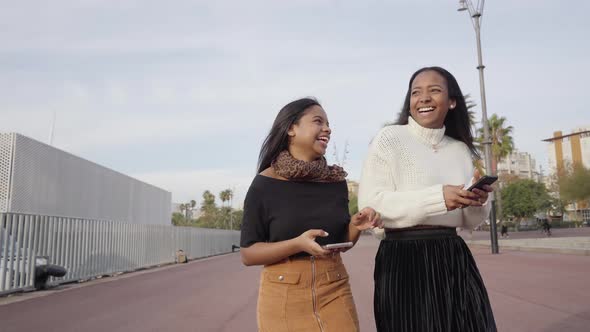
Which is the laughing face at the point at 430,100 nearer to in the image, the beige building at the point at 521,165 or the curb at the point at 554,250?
the curb at the point at 554,250

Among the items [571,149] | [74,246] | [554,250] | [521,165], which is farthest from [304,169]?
[521,165]

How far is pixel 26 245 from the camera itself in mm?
10977

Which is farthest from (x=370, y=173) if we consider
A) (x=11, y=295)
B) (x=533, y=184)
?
(x=533, y=184)

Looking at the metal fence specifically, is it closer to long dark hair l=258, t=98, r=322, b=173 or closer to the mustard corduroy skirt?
long dark hair l=258, t=98, r=322, b=173

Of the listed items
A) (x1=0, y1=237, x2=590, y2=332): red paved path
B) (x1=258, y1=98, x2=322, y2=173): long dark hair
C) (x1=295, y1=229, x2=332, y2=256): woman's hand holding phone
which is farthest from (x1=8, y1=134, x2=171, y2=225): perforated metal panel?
(x1=295, y1=229, x2=332, y2=256): woman's hand holding phone

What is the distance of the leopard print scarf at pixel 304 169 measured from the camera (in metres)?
2.15

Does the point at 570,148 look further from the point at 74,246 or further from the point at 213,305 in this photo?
the point at 213,305

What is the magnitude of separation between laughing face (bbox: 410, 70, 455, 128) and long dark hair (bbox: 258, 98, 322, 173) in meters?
A: 0.46

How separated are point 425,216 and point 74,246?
13238mm

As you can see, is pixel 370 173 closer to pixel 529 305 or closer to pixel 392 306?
pixel 392 306

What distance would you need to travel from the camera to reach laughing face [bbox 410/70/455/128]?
2279 mm

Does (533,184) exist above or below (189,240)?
above

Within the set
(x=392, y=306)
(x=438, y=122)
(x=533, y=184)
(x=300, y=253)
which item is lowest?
(x=392, y=306)

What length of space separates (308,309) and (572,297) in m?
7.03
